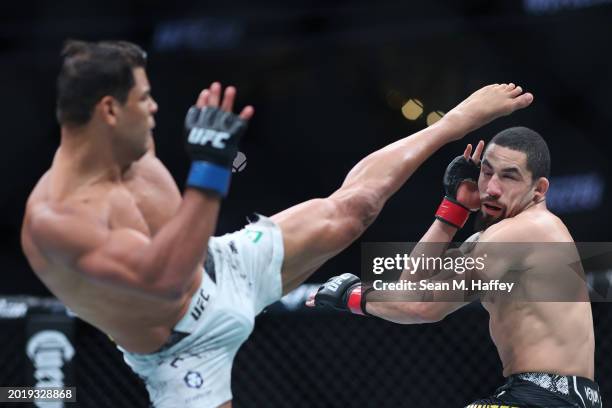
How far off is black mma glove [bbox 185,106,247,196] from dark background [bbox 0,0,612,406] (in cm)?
204

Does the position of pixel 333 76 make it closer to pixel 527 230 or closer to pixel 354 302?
pixel 354 302

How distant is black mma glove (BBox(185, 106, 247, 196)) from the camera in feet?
7.41

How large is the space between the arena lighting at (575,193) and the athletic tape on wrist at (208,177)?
2362mm

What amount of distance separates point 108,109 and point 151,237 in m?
0.31

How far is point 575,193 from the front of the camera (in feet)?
14.3

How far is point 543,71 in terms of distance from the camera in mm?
4441

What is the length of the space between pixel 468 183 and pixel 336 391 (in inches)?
42.4

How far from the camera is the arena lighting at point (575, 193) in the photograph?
4.32 m

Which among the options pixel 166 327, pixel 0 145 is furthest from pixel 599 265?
pixel 0 145

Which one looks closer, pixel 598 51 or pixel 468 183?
pixel 468 183

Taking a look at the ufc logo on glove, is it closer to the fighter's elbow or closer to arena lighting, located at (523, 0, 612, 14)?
the fighter's elbow

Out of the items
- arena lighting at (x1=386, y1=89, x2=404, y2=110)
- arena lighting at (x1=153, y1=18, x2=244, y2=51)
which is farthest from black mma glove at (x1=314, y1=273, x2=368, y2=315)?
arena lighting at (x1=153, y1=18, x2=244, y2=51)

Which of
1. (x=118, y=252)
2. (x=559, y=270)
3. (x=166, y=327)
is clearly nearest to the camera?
(x=118, y=252)

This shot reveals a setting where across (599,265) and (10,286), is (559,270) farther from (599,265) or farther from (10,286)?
(10,286)
